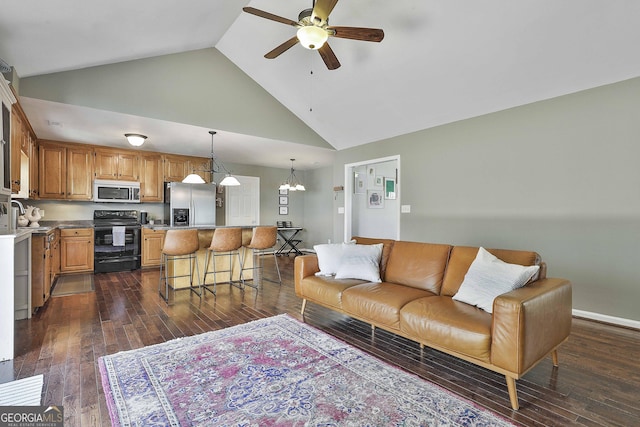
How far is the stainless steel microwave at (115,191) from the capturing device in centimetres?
577

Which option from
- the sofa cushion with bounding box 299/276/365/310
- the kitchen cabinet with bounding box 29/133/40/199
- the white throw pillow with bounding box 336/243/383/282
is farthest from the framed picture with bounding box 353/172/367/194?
the kitchen cabinet with bounding box 29/133/40/199

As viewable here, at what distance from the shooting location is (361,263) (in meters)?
3.14

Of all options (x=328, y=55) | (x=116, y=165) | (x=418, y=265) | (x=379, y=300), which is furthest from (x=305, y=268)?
(x=116, y=165)

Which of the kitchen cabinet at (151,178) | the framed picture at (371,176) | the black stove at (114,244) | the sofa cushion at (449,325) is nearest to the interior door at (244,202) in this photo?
the kitchen cabinet at (151,178)

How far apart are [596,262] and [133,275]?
6591 millimetres

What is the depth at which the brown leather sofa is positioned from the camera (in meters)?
1.77

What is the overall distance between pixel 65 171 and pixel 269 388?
5.86 m

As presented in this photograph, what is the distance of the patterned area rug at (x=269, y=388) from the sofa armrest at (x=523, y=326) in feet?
1.10

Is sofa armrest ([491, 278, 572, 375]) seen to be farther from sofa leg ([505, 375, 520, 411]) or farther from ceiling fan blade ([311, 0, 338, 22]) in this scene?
ceiling fan blade ([311, 0, 338, 22])

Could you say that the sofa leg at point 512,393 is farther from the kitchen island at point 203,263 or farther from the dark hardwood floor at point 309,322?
the kitchen island at point 203,263

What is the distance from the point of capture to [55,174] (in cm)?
543

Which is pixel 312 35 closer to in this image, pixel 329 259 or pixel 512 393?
pixel 329 259

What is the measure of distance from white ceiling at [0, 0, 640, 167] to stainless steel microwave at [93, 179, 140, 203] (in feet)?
3.87

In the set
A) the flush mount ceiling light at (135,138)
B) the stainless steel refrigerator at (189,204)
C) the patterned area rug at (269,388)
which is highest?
the flush mount ceiling light at (135,138)
